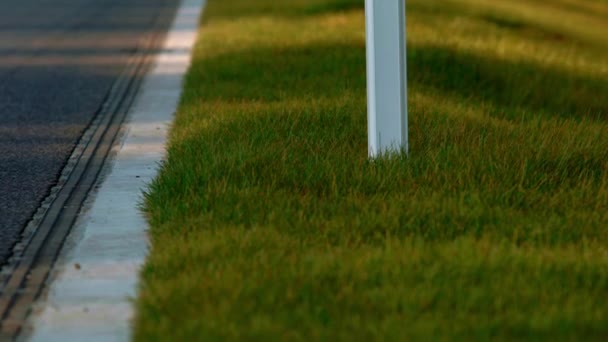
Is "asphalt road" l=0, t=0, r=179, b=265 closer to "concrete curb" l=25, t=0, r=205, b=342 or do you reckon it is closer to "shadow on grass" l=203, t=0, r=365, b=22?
"concrete curb" l=25, t=0, r=205, b=342

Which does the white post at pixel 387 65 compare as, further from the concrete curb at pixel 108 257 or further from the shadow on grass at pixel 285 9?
the shadow on grass at pixel 285 9

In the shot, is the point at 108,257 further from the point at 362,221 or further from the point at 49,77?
the point at 49,77

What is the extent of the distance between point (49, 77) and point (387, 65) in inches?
257

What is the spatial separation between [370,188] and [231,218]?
95cm

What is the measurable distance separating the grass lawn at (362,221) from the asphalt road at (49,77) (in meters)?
0.80

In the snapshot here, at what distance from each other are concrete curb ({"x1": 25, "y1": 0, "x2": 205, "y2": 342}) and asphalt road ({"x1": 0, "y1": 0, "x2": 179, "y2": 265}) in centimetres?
36

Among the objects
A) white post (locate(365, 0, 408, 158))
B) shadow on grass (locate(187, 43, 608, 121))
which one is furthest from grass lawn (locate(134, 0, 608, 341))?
white post (locate(365, 0, 408, 158))

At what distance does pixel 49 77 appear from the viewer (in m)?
13.3

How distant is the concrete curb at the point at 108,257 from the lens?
4.91 m

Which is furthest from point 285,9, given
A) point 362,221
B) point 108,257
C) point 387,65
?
point 108,257

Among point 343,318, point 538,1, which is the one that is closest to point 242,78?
point 343,318

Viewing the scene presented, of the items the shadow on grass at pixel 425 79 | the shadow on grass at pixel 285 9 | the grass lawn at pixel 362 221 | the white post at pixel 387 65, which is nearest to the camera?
the grass lawn at pixel 362 221

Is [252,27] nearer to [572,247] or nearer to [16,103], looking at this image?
[16,103]

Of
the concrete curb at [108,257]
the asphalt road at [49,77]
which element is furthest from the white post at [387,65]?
the asphalt road at [49,77]
